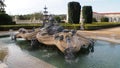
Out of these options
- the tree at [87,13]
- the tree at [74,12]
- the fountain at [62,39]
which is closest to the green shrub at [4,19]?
the tree at [74,12]

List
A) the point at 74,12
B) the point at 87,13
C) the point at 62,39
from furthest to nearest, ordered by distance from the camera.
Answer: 1. the point at 87,13
2. the point at 74,12
3. the point at 62,39

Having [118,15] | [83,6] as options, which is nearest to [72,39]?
[83,6]

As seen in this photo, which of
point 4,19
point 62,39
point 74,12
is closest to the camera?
point 62,39

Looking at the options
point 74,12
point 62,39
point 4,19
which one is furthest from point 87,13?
point 62,39

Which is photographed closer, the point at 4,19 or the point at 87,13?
the point at 87,13

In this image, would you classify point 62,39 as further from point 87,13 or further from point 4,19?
point 4,19

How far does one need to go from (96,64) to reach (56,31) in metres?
4.92

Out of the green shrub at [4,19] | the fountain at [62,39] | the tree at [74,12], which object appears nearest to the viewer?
the fountain at [62,39]

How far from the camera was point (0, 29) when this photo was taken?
29391 millimetres

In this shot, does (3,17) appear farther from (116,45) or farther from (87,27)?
(116,45)

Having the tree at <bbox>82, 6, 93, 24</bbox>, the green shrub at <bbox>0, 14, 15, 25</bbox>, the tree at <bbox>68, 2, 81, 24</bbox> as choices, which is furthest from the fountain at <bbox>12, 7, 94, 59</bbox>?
the green shrub at <bbox>0, 14, 15, 25</bbox>

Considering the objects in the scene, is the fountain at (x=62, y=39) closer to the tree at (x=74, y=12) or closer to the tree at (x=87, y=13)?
the tree at (x=74, y=12)

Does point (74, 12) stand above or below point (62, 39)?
above

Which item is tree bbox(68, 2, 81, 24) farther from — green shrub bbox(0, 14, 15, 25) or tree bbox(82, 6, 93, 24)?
green shrub bbox(0, 14, 15, 25)
